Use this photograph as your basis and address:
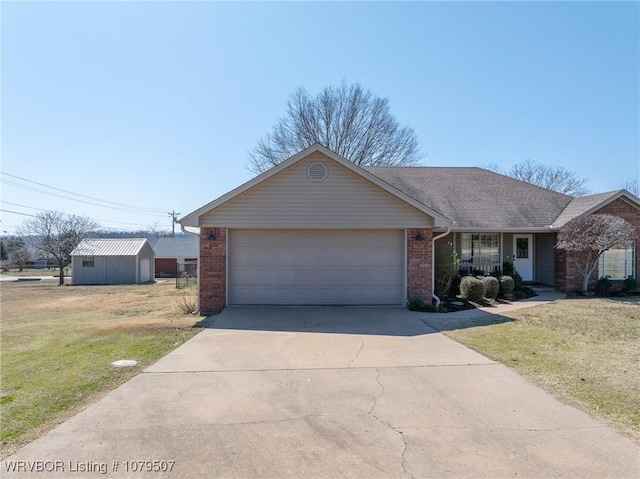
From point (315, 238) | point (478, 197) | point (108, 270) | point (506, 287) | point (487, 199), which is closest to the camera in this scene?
point (315, 238)

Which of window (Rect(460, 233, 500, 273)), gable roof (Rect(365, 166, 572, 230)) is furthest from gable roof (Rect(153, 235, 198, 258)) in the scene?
window (Rect(460, 233, 500, 273))

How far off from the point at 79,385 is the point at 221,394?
192 cm

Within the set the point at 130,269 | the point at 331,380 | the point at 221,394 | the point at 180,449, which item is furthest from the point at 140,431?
the point at 130,269

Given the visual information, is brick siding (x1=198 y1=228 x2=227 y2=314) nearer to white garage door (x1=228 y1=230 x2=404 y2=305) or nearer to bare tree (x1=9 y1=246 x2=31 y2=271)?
white garage door (x1=228 y1=230 x2=404 y2=305)

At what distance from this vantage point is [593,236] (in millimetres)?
14133

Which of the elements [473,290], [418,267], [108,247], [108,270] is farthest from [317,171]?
[108,247]

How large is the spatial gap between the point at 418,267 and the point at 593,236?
23.8ft

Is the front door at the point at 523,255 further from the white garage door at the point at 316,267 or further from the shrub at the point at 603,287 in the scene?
the white garage door at the point at 316,267

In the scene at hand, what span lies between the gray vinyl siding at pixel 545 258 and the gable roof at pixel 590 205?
0.85 metres

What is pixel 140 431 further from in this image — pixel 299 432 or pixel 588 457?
pixel 588 457

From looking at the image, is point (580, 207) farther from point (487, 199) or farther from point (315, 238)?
point (315, 238)

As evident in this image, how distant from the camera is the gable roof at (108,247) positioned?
1385 inches

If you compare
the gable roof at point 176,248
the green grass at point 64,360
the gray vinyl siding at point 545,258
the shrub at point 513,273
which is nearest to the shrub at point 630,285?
the gray vinyl siding at point 545,258

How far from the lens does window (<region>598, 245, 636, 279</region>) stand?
1543 centimetres
